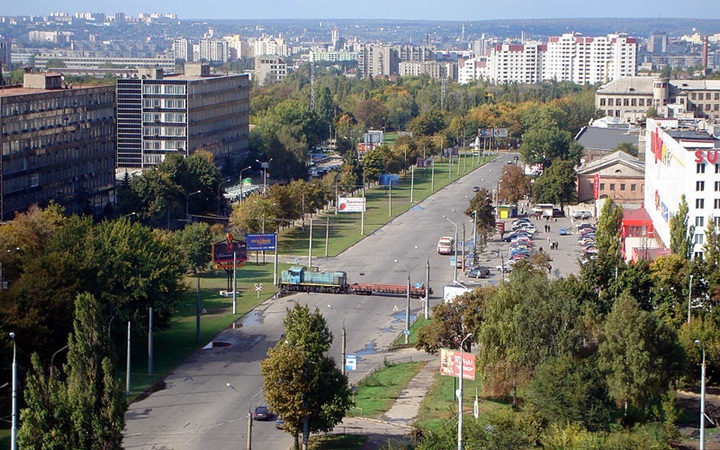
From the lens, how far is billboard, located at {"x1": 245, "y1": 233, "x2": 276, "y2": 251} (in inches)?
2367

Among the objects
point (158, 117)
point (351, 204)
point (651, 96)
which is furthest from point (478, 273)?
point (651, 96)

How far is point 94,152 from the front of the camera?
76500 mm

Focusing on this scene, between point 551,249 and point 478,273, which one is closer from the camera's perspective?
point 478,273

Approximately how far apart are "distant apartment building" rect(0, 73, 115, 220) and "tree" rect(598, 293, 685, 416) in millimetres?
40551

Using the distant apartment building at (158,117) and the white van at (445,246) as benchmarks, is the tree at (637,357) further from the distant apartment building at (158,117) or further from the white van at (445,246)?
the distant apartment building at (158,117)

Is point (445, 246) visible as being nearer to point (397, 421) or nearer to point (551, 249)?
point (551, 249)

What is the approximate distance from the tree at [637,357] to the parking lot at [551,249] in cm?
1946

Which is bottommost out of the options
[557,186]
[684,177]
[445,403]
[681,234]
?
[445,403]

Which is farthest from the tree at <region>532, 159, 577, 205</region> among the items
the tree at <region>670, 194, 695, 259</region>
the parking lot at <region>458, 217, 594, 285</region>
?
the tree at <region>670, 194, 695, 259</region>

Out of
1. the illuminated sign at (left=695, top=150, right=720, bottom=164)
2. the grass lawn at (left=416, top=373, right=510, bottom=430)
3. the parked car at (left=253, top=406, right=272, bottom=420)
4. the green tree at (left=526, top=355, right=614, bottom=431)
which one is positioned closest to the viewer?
the green tree at (left=526, top=355, right=614, bottom=431)

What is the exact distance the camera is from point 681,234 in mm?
53625

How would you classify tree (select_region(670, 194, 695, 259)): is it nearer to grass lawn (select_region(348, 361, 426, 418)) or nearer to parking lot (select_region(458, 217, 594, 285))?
parking lot (select_region(458, 217, 594, 285))

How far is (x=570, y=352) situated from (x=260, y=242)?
27.5 metres

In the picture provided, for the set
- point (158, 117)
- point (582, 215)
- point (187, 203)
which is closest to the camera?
point (187, 203)
